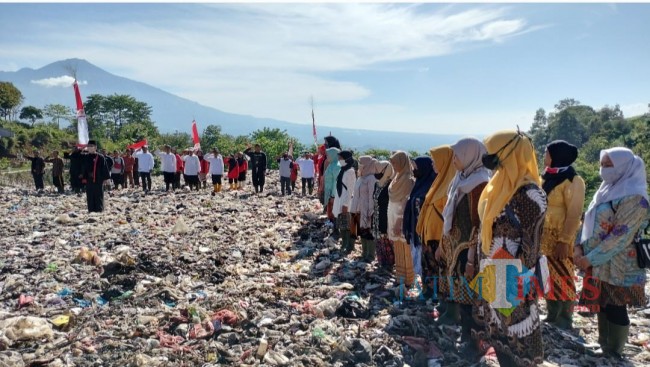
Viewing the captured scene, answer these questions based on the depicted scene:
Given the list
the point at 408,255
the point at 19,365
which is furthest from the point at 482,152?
the point at 19,365

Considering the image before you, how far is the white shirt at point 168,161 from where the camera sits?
13248 millimetres

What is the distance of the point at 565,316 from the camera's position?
396cm

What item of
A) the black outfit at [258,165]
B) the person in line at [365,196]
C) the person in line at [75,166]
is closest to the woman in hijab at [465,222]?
the person in line at [365,196]

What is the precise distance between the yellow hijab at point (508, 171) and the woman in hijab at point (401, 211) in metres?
2.10

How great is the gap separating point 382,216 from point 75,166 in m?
9.94

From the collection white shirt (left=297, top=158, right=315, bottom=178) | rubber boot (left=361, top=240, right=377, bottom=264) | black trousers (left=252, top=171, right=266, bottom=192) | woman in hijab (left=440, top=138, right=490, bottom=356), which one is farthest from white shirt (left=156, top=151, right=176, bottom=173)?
woman in hijab (left=440, top=138, right=490, bottom=356)

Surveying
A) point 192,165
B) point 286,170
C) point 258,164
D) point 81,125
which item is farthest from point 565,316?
point 192,165

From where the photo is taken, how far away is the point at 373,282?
515cm

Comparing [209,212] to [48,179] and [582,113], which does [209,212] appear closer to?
[48,179]

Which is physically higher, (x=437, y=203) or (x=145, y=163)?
(x=145, y=163)

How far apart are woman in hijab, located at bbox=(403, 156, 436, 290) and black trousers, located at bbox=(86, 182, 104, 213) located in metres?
7.17

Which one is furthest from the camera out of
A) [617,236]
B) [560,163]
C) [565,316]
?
[565,316]

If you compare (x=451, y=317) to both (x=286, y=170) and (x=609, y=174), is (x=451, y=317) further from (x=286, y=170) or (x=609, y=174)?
(x=286, y=170)

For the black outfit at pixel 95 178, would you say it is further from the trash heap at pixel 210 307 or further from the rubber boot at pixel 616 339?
the rubber boot at pixel 616 339
